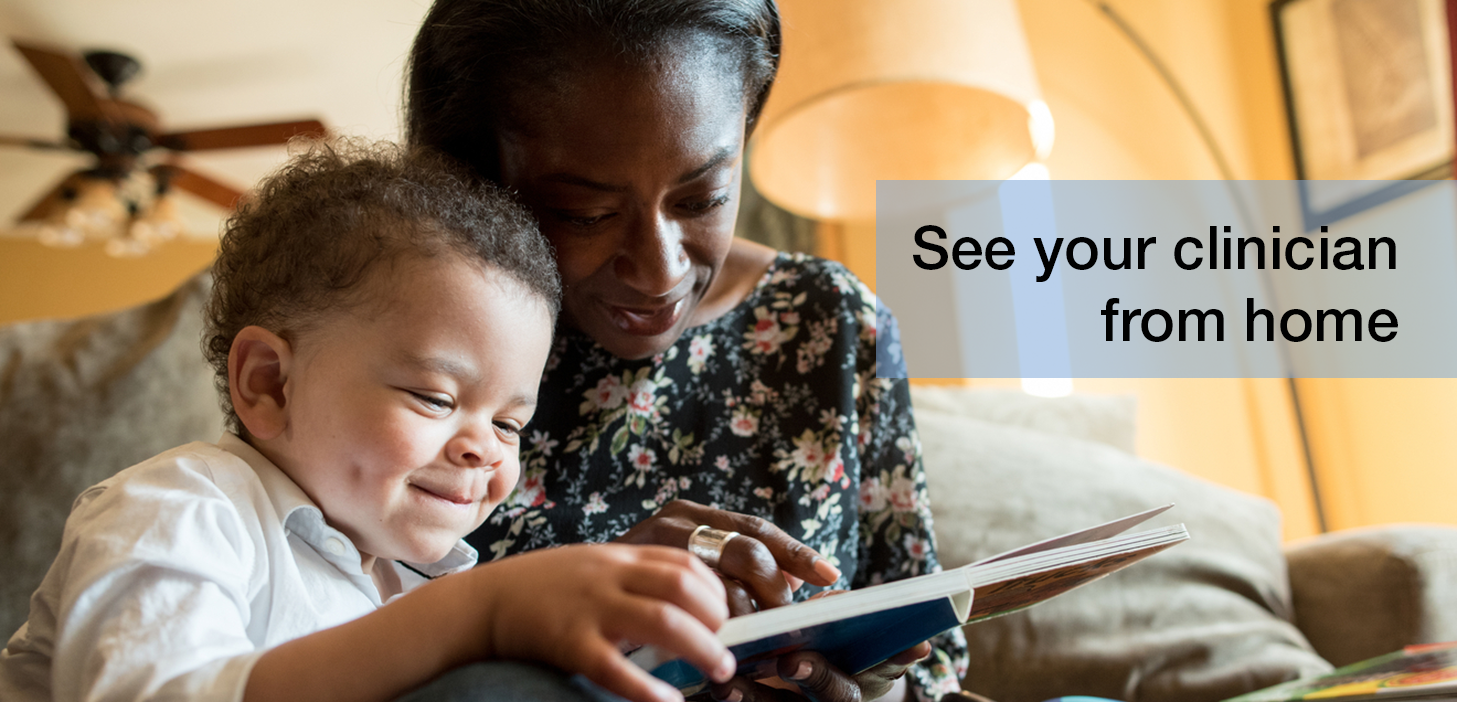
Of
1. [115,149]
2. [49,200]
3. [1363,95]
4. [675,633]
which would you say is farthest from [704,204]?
[49,200]

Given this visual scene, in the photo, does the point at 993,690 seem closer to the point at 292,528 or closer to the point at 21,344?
the point at 292,528

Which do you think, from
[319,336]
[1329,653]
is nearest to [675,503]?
[319,336]

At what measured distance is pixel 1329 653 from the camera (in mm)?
1438

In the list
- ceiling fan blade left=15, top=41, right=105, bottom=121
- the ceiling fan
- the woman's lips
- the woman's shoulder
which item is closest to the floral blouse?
the woman's shoulder

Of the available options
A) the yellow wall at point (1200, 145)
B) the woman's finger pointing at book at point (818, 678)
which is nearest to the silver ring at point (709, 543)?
the woman's finger pointing at book at point (818, 678)

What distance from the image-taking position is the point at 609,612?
1.47 feet

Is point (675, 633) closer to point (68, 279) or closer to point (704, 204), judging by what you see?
point (704, 204)

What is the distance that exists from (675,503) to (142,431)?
2.41 feet

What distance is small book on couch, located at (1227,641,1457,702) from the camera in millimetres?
631

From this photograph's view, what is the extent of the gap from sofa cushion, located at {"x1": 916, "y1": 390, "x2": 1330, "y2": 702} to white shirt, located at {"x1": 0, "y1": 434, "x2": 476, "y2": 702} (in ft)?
3.14

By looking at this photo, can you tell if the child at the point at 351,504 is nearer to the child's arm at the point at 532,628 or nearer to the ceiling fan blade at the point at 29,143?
the child's arm at the point at 532,628

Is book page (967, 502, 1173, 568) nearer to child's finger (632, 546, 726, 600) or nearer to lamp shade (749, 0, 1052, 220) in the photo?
child's finger (632, 546, 726, 600)

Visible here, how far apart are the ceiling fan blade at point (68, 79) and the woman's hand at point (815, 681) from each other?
343 centimetres

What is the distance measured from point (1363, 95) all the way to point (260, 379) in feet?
9.03
